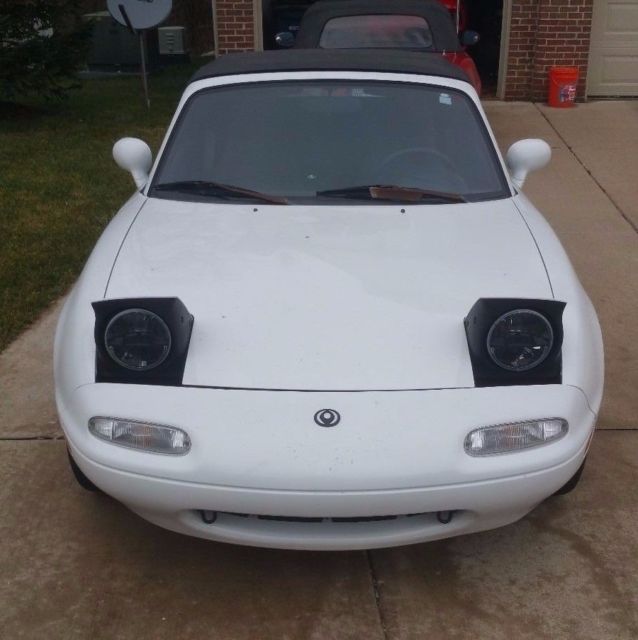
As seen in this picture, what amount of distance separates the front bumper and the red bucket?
9.09 metres

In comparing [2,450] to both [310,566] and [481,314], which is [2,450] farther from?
[481,314]

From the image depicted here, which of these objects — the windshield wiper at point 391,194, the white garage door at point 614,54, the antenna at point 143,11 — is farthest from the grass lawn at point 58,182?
the white garage door at point 614,54

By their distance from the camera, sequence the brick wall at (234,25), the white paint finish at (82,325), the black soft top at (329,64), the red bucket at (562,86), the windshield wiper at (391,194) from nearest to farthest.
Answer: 1. the white paint finish at (82,325)
2. the windshield wiper at (391,194)
3. the black soft top at (329,64)
4. the red bucket at (562,86)
5. the brick wall at (234,25)

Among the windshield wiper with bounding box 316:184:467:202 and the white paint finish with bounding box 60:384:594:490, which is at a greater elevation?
the windshield wiper with bounding box 316:184:467:202

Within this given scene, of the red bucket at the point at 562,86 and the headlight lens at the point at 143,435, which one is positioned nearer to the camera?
the headlight lens at the point at 143,435

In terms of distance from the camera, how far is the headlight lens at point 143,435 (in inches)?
106

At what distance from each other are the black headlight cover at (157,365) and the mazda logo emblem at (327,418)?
1.47ft

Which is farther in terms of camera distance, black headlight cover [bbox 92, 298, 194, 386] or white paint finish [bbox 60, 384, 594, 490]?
black headlight cover [bbox 92, 298, 194, 386]

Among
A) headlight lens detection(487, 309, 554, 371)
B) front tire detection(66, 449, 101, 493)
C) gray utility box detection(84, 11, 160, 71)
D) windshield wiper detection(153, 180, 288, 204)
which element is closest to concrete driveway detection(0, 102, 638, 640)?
front tire detection(66, 449, 101, 493)

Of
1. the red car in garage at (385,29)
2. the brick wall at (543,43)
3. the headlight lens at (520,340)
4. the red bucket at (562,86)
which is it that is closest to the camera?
the headlight lens at (520,340)

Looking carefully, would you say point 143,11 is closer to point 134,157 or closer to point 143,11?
point 143,11

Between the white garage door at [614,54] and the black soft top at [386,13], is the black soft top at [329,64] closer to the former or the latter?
the black soft top at [386,13]

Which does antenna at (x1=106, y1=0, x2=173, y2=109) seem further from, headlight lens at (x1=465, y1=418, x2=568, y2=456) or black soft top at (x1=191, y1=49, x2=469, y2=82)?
headlight lens at (x1=465, y1=418, x2=568, y2=456)

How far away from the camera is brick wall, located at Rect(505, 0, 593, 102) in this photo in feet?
37.8
